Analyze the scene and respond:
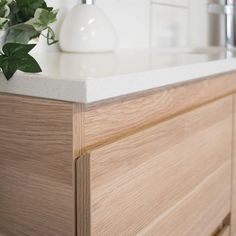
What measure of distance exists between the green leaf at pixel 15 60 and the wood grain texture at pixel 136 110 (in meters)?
0.11

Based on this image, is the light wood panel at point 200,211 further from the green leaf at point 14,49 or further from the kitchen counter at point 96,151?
the green leaf at point 14,49

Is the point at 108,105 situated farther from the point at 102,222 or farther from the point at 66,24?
the point at 66,24

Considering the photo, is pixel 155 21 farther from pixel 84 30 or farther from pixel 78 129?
pixel 78 129

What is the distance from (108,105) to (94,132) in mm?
43

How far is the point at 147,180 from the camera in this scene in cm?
60

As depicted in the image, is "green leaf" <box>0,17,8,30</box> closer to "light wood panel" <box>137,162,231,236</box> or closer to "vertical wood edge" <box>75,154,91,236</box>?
"vertical wood edge" <box>75,154,91,236</box>

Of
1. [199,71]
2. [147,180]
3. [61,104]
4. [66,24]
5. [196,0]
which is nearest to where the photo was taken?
[61,104]

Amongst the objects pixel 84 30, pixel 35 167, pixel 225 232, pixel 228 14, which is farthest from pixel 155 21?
pixel 35 167

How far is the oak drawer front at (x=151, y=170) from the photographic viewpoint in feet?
1.66

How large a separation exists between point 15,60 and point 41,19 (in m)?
0.09

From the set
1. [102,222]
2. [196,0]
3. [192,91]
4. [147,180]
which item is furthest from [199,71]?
[196,0]

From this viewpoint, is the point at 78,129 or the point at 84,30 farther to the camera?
the point at 84,30

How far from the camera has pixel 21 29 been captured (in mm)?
584

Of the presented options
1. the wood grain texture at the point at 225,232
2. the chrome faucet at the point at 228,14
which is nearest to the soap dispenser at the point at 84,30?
the wood grain texture at the point at 225,232
